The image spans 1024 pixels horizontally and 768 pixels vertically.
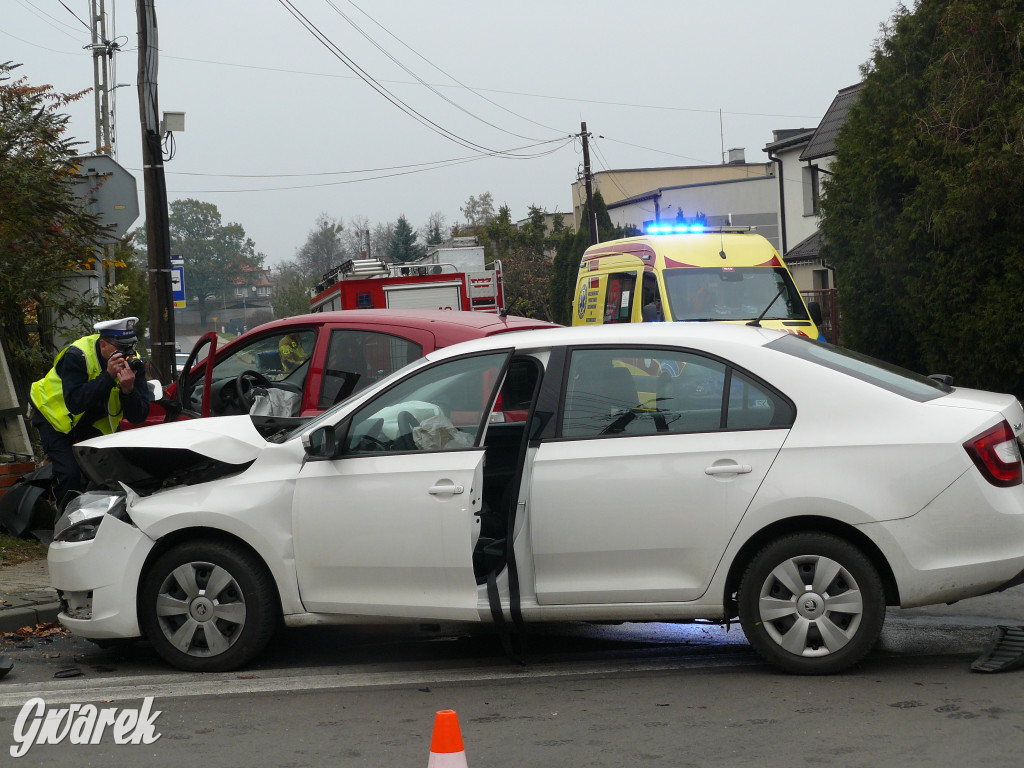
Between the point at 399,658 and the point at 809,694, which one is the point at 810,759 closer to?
the point at 809,694

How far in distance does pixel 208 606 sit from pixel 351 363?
8.71 ft

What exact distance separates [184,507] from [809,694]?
3031 mm

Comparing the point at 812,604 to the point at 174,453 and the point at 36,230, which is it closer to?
the point at 174,453

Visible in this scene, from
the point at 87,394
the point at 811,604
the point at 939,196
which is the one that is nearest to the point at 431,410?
the point at 811,604

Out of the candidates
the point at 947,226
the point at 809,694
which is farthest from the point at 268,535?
the point at 947,226

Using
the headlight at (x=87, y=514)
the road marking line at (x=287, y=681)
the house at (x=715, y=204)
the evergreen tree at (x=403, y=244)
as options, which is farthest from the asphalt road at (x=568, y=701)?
the evergreen tree at (x=403, y=244)

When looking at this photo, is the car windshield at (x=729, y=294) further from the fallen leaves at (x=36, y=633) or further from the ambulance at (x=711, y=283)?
the fallen leaves at (x=36, y=633)

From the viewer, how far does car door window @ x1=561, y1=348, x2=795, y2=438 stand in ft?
17.5

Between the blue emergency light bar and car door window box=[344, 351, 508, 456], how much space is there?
974 centimetres

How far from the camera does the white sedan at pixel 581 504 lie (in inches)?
202

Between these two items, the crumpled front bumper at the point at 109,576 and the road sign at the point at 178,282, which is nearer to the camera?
the crumpled front bumper at the point at 109,576

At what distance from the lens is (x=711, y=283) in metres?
14.0

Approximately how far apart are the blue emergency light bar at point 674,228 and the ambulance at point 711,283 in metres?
0.31

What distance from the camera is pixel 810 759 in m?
4.21
